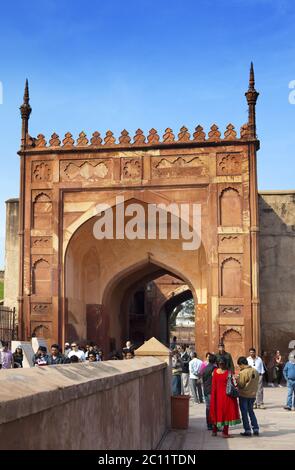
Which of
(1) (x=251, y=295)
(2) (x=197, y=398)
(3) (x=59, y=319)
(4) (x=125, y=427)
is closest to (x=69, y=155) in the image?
(3) (x=59, y=319)

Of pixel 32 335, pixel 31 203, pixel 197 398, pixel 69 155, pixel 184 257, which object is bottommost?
pixel 197 398

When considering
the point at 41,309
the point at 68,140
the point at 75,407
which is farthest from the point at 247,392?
the point at 68,140

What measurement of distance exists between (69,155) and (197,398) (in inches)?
290

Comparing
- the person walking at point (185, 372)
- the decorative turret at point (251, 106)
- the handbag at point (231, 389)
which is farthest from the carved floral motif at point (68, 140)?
the handbag at point (231, 389)

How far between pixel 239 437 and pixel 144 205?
32.2ft

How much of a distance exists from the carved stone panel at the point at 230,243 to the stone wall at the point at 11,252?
6564 mm

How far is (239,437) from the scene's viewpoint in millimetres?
7953

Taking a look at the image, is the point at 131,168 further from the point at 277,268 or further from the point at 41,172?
the point at 277,268

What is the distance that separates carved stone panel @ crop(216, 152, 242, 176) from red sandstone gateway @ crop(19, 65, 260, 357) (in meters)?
0.02

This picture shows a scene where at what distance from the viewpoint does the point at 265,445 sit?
7.23 metres

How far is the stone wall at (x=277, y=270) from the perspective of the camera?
17.8m

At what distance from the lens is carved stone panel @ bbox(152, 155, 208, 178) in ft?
54.2

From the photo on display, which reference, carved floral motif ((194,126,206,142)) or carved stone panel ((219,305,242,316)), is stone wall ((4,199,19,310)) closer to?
carved floral motif ((194,126,206,142))

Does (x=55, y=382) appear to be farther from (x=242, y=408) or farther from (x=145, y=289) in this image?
(x=145, y=289)
